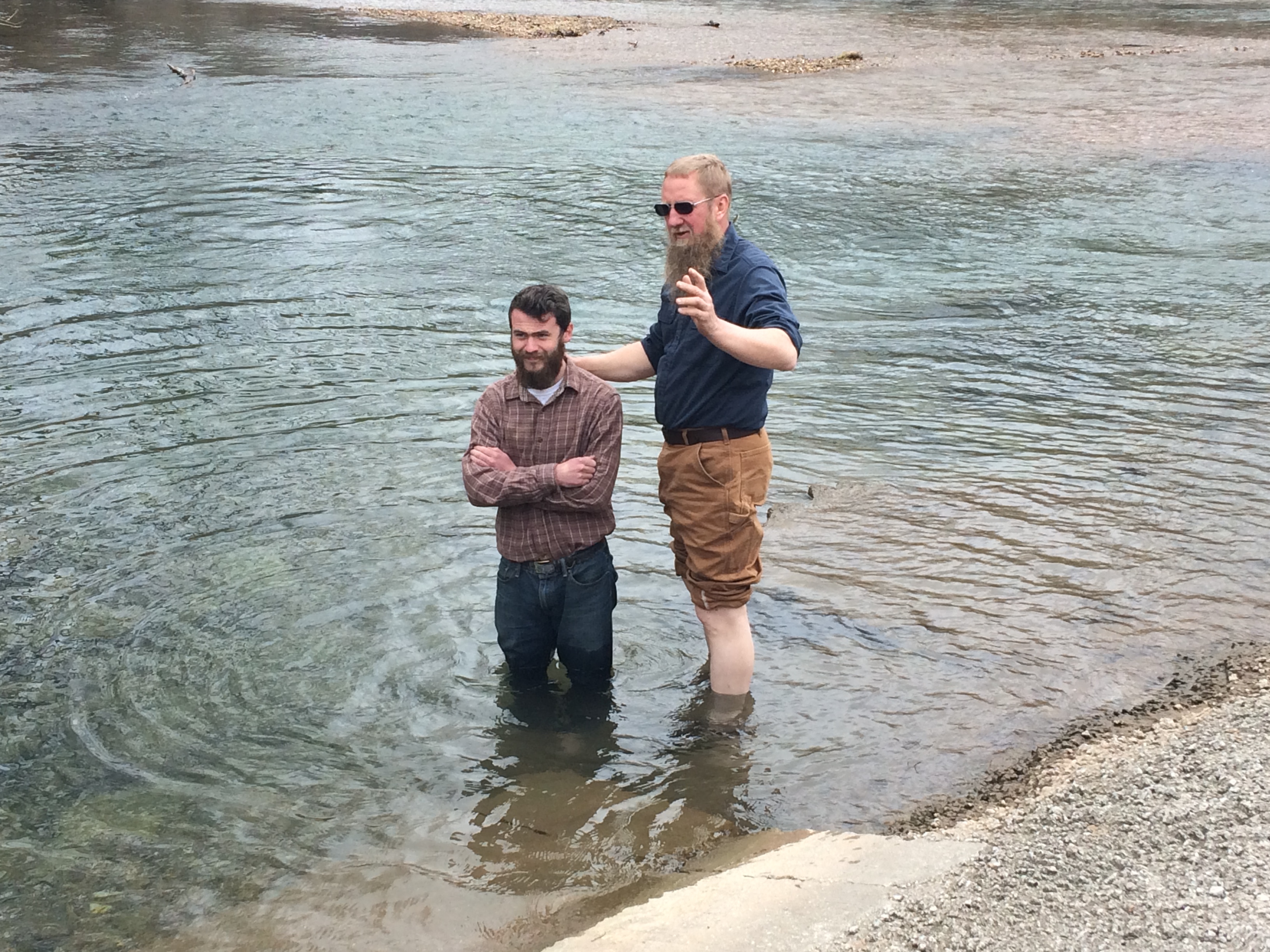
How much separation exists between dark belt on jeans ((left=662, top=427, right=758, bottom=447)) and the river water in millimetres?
1215

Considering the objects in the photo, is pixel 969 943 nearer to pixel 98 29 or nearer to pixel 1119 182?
pixel 1119 182

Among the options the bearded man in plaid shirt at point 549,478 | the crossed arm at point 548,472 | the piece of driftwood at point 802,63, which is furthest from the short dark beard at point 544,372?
the piece of driftwood at point 802,63

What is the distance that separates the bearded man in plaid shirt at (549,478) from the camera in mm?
4383

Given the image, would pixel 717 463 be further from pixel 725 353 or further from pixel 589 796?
pixel 589 796

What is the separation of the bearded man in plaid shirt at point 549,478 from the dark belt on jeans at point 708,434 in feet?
0.86

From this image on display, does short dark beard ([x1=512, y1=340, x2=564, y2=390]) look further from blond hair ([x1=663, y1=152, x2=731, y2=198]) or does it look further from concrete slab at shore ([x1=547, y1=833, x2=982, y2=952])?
concrete slab at shore ([x1=547, y1=833, x2=982, y2=952])

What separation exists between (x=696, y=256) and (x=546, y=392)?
0.70 metres

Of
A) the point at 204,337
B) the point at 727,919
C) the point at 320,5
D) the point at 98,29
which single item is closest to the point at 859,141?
the point at 204,337

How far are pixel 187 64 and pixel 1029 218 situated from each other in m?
19.0

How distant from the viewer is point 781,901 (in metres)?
3.73

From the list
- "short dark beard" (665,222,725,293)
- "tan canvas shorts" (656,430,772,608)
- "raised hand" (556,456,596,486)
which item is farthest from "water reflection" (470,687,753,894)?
"short dark beard" (665,222,725,293)

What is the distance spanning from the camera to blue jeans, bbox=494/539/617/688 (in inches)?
184

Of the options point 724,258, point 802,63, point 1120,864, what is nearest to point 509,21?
point 802,63

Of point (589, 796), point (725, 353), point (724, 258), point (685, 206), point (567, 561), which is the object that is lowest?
point (589, 796)
